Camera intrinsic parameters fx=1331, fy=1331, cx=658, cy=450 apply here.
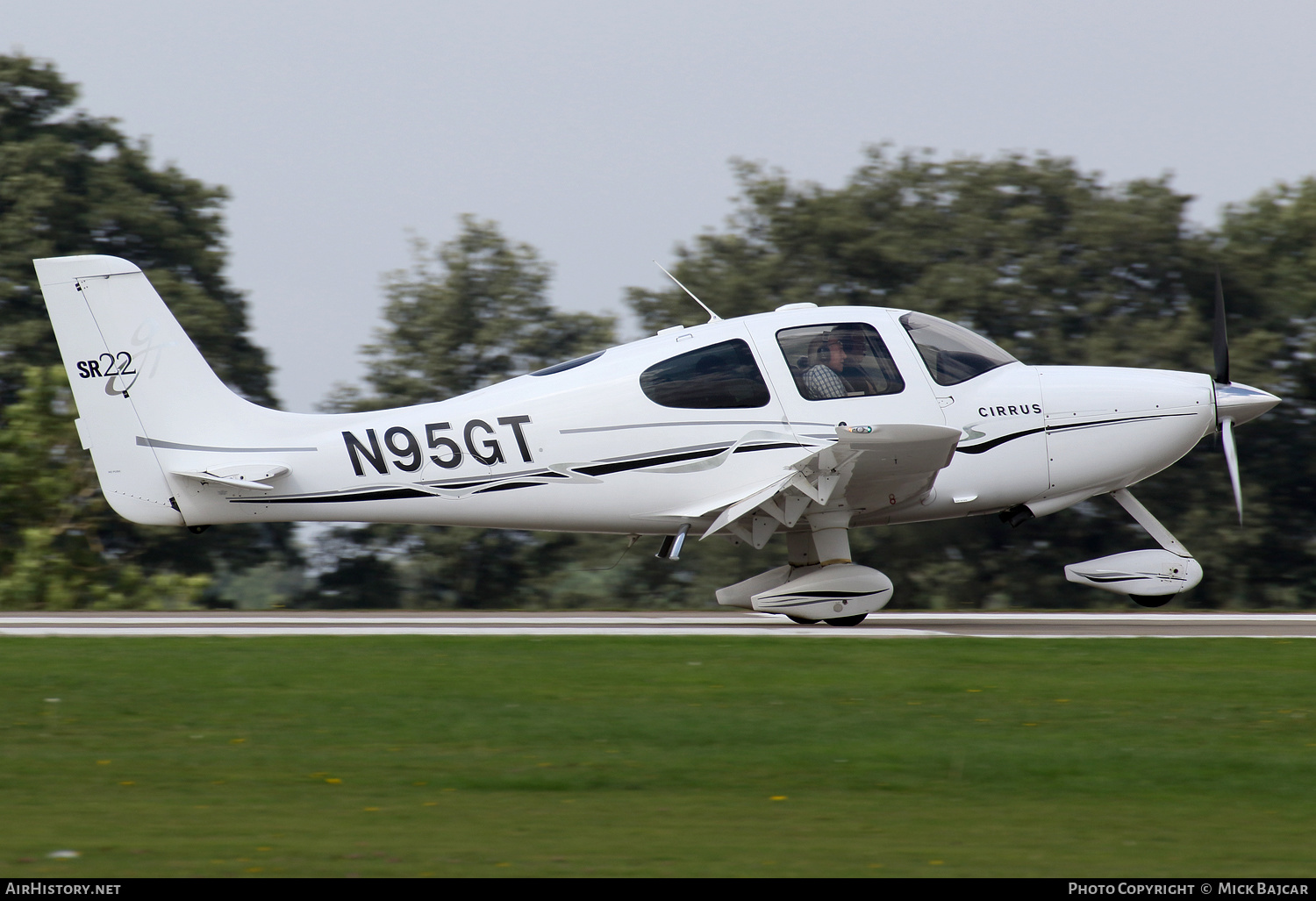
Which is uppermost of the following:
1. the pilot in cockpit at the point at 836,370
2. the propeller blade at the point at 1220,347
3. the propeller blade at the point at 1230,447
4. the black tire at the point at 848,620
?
the pilot in cockpit at the point at 836,370

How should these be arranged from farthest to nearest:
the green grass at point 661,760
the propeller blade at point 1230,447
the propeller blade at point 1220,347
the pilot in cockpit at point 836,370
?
the propeller blade at point 1220,347 < the propeller blade at point 1230,447 < the pilot in cockpit at point 836,370 < the green grass at point 661,760

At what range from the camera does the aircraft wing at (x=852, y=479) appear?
A: 10.9m

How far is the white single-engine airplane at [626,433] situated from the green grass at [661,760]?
6.33ft

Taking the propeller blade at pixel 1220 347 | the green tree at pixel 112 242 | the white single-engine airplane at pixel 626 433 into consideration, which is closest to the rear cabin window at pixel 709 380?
the white single-engine airplane at pixel 626 433

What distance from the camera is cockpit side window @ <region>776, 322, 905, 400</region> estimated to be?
11727 millimetres

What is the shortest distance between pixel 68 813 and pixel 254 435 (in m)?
6.51

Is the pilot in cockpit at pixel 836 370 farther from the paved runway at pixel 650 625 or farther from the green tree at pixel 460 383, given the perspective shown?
the green tree at pixel 460 383

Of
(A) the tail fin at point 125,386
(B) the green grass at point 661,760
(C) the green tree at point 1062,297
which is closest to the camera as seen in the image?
(B) the green grass at point 661,760

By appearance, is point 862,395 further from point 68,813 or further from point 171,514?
point 68,813

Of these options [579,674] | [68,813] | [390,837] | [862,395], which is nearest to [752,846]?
[390,837]

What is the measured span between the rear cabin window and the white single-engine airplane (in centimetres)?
2

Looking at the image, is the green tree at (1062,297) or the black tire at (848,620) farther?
the green tree at (1062,297)

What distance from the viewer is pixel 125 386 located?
1195cm

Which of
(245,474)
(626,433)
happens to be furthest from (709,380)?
(245,474)
